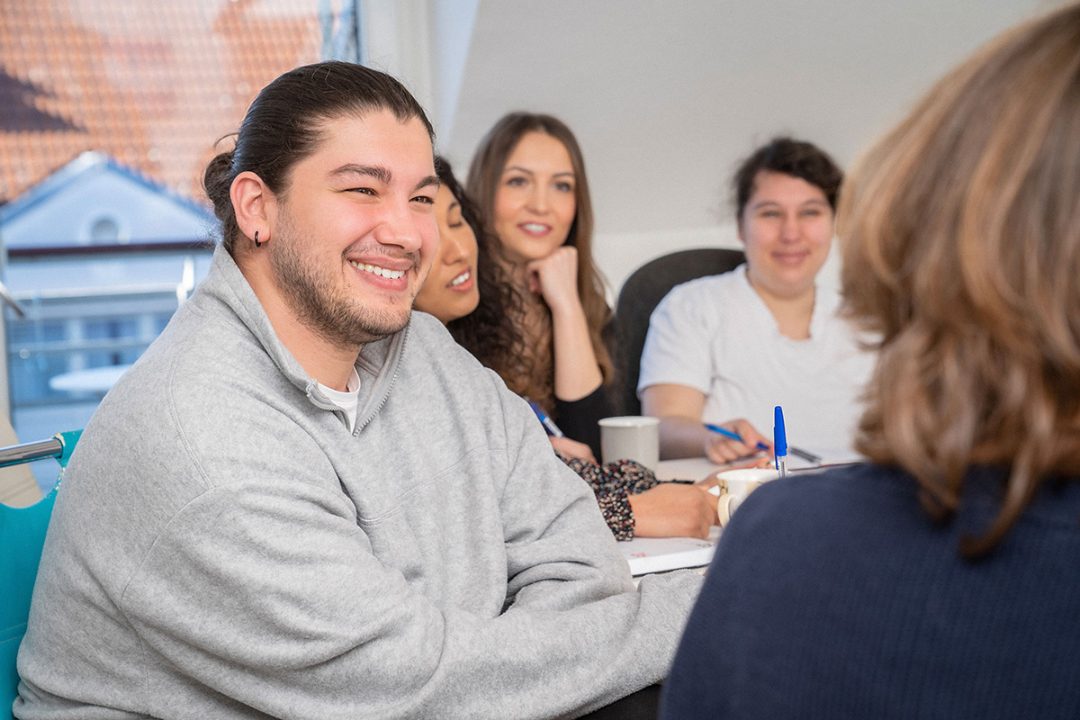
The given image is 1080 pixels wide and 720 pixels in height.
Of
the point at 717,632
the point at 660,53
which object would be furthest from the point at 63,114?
the point at 717,632

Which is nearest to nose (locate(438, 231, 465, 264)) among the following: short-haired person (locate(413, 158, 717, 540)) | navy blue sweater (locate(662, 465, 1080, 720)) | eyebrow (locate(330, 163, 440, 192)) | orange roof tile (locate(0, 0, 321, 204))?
short-haired person (locate(413, 158, 717, 540))

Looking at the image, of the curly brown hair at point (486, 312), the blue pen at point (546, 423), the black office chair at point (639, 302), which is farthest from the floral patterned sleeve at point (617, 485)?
the black office chair at point (639, 302)

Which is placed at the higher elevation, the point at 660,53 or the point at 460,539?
the point at 660,53

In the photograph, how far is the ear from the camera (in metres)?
1.39

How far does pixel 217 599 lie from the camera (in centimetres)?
107

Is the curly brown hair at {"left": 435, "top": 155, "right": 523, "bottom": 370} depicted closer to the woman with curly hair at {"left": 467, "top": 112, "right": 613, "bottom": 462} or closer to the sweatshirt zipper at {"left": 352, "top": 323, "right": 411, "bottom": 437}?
the woman with curly hair at {"left": 467, "top": 112, "right": 613, "bottom": 462}

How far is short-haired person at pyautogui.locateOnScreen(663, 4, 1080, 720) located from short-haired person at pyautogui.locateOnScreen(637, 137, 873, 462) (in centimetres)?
198

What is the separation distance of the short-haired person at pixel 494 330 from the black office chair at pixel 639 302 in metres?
0.57

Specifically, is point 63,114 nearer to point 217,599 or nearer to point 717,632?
point 217,599

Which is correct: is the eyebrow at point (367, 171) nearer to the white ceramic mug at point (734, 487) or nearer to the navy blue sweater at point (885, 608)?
the white ceramic mug at point (734, 487)

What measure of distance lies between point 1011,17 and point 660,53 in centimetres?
102

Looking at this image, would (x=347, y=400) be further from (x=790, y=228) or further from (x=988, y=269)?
(x=790, y=228)

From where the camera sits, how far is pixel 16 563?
124 cm

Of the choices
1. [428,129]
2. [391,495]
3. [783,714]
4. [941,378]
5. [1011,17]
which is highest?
[1011,17]
